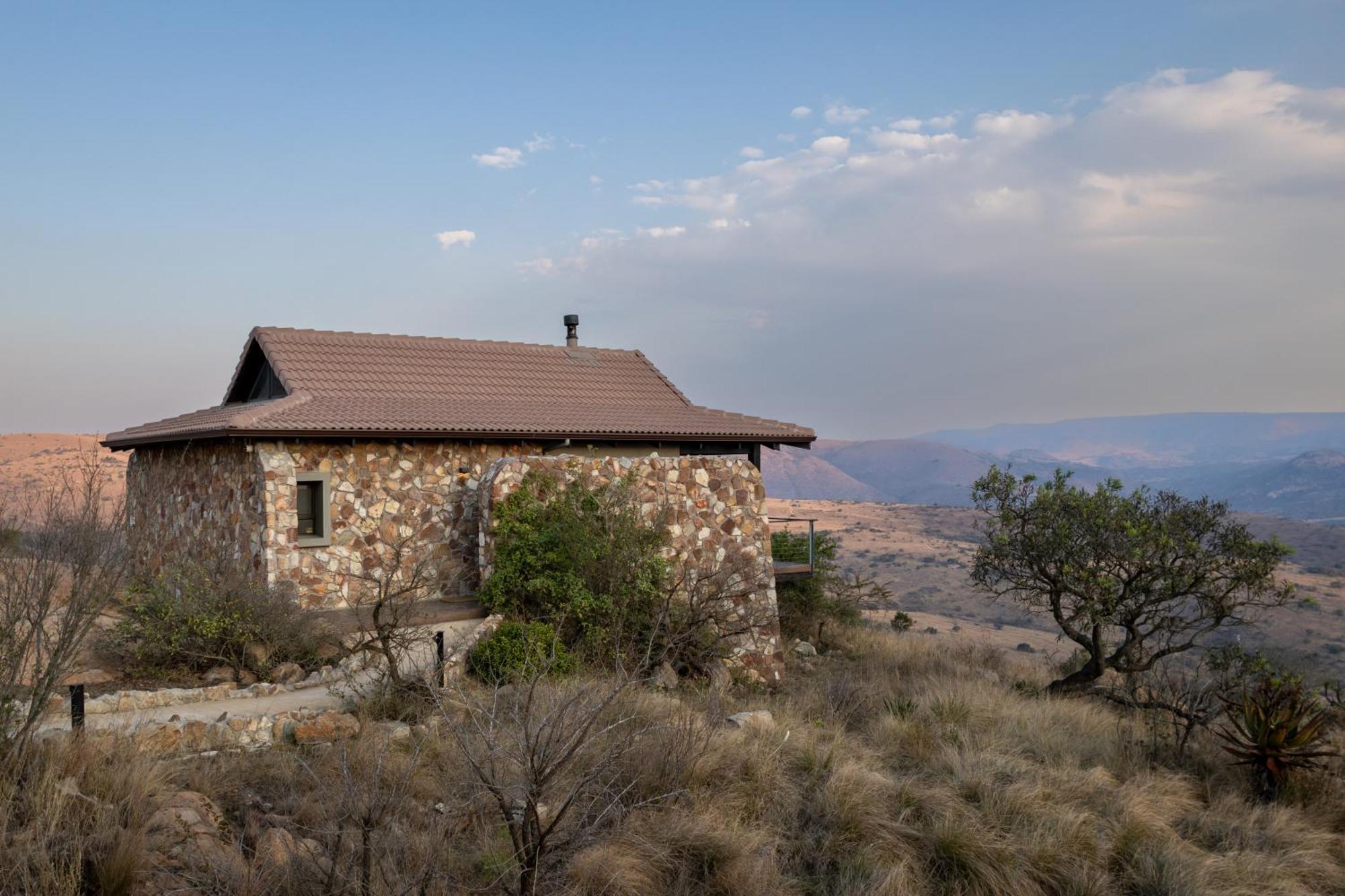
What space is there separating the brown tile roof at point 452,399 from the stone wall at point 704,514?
171cm

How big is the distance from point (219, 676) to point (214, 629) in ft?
1.81

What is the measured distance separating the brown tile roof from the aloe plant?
9396 mm

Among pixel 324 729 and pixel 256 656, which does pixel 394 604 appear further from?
pixel 256 656

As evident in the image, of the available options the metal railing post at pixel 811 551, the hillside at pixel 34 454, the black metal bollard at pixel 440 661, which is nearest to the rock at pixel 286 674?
the black metal bollard at pixel 440 661

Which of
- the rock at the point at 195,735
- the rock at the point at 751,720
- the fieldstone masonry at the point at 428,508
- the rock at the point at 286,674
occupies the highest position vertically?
the fieldstone masonry at the point at 428,508

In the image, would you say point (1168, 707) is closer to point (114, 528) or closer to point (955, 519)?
point (114, 528)

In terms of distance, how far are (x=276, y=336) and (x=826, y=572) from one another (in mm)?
11210

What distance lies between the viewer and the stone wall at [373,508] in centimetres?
1383

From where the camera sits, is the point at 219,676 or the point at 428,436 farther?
the point at 428,436

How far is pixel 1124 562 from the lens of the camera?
14266 mm

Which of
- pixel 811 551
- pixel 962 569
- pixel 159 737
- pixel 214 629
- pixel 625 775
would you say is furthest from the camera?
pixel 962 569

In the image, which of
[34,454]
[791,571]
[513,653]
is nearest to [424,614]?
[513,653]

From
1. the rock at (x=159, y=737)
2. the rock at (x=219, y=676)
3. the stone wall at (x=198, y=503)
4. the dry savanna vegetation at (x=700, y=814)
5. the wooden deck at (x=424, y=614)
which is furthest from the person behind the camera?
the stone wall at (x=198, y=503)

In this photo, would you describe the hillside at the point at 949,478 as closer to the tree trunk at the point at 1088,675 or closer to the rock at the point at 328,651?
the tree trunk at the point at 1088,675
